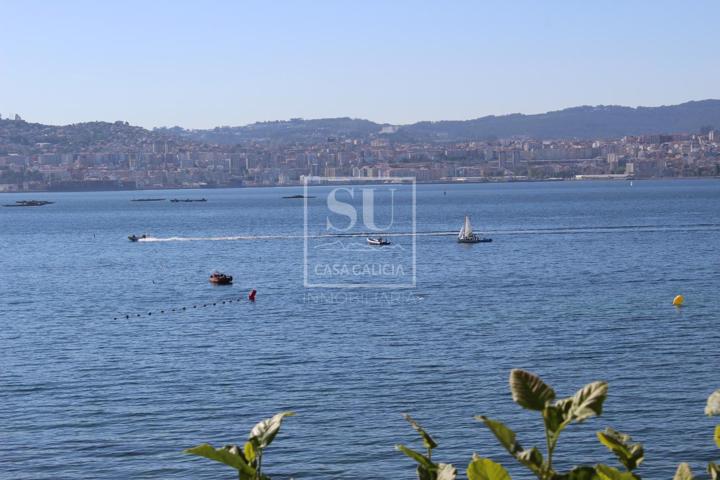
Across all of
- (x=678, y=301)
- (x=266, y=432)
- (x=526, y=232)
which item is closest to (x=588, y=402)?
(x=266, y=432)

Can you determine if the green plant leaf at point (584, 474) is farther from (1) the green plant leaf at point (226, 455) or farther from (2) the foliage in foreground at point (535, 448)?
(1) the green plant leaf at point (226, 455)

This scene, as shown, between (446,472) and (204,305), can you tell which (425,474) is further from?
(204,305)

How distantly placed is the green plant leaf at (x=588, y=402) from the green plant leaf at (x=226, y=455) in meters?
1.34

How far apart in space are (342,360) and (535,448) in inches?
1130

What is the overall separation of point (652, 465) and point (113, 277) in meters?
50.3

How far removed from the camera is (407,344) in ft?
117

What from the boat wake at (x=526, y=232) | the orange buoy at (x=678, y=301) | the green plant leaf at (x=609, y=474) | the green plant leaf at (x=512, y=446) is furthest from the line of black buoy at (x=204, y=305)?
the boat wake at (x=526, y=232)

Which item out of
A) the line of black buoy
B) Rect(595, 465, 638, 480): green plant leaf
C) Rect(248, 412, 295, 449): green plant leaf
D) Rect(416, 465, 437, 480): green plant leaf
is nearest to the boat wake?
the line of black buoy

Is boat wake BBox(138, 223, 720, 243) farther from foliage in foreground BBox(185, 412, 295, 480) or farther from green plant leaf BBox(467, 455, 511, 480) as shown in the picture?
green plant leaf BBox(467, 455, 511, 480)

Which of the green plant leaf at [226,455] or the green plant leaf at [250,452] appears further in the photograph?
the green plant leaf at [250,452]

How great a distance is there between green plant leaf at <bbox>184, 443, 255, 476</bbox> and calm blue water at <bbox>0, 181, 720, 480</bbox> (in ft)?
55.1

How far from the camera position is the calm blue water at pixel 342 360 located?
75.9 ft

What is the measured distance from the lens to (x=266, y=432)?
4.66 m

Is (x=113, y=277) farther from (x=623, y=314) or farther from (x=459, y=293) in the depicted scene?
(x=623, y=314)
